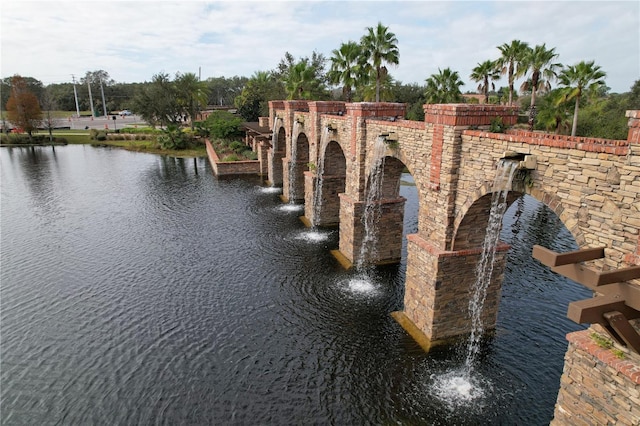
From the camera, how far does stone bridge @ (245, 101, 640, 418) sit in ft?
26.7

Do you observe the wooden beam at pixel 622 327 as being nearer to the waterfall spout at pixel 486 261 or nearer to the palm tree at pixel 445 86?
the waterfall spout at pixel 486 261

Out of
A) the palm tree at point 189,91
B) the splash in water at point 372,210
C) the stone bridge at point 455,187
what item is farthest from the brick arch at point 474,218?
the palm tree at point 189,91

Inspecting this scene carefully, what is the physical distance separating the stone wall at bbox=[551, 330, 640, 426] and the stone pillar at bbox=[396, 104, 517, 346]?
4881 mm

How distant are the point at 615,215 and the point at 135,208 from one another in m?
29.8

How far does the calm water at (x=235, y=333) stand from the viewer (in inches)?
446

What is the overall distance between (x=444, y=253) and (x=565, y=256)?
5.44 m

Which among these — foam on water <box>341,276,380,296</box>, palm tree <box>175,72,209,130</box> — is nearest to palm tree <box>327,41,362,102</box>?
foam on water <box>341,276,380,296</box>

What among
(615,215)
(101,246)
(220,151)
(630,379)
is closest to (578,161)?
(615,215)

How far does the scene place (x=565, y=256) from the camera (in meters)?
7.75

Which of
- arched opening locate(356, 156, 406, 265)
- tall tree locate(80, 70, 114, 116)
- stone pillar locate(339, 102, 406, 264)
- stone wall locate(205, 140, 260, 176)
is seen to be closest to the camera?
stone pillar locate(339, 102, 406, 264)

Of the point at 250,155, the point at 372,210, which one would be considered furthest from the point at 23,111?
the point at 372,210

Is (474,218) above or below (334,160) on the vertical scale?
below

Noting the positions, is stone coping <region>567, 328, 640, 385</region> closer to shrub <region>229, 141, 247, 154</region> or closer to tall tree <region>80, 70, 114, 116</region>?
shrub <region>229, 141, 247, 154</region>

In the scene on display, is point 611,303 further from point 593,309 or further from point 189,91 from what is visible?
point 189,91
